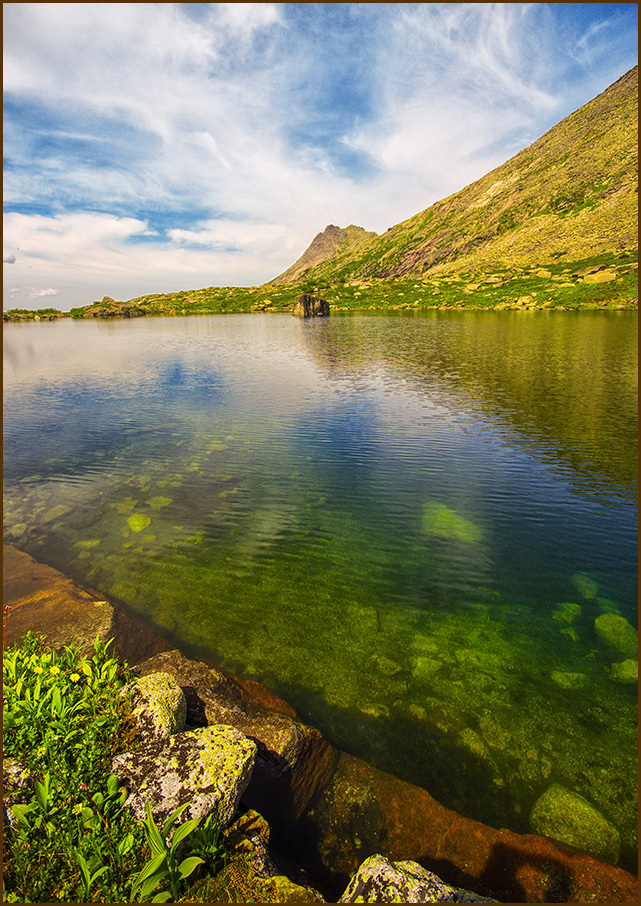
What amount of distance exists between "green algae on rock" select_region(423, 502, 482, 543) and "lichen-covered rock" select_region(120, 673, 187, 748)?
1073 cm

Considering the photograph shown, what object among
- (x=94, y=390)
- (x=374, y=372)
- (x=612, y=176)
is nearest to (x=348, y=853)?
(x=374, y=372)

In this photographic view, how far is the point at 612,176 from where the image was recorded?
559ft

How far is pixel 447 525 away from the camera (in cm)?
1551

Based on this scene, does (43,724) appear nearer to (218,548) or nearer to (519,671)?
(218,548)

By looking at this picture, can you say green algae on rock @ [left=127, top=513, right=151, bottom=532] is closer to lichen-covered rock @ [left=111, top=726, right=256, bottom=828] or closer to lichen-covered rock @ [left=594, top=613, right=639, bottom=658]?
lichen-covered rock @ [left=111, top=726, right=256, bottom=828]

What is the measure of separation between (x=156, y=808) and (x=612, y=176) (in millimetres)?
248382

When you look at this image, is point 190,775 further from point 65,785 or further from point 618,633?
point 618,633

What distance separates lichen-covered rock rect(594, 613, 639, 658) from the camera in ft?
34.3

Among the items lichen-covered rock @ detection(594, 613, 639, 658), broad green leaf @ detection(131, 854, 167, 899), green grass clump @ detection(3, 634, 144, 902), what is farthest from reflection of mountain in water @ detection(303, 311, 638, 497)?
green grass clump @ detection(3, 634, 144, 902)

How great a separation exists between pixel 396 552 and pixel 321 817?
27.2 ft

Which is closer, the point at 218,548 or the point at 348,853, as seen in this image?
the point at 348,853

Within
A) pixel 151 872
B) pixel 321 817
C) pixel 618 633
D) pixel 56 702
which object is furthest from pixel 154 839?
pixel 618 633

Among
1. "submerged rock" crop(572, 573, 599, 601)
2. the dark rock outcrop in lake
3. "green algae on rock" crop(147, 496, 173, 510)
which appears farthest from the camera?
the dark rock outcrop in lake

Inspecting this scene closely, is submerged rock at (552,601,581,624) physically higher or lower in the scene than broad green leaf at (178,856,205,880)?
lower
